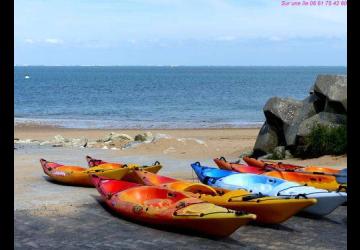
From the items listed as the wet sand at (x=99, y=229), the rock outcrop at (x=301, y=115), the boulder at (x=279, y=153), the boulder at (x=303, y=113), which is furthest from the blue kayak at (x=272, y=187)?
the boulder at (x=303, y=113)

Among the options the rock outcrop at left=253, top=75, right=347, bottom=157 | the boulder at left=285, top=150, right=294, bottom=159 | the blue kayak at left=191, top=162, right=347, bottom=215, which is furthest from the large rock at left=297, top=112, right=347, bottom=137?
the blue kayak at left=191, top=162, right=347, bottom=215

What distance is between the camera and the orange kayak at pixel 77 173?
9.22 m

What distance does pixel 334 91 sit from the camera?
1373cm

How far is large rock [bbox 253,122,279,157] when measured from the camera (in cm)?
1494

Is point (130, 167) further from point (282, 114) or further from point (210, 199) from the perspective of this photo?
point (282, 114)

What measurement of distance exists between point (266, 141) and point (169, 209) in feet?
28.3

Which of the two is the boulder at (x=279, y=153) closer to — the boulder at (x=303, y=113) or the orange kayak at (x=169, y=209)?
the boulder at (x=303, y=113)

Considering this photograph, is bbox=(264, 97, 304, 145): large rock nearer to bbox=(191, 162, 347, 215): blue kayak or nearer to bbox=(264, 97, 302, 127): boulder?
bbox=(264, 97, 302, 127): boulder

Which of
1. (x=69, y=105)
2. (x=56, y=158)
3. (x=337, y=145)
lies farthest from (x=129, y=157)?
(x=69, y=105)

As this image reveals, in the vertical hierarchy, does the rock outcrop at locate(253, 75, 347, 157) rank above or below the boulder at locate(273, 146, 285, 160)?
above

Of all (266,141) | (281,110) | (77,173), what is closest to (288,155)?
(266,141)

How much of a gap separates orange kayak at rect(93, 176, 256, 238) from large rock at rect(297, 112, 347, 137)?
6724mm
